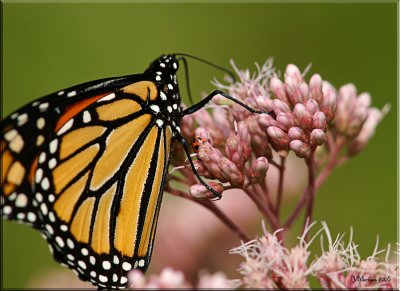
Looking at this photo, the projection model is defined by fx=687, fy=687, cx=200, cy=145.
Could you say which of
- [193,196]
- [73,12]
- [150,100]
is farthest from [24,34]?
[193,196]

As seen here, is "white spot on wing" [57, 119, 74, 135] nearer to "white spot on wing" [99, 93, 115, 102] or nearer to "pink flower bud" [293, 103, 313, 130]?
"white spot on wing" [99, 93, 115, 102]

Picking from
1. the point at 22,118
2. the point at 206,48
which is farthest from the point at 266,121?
the point at 206,48

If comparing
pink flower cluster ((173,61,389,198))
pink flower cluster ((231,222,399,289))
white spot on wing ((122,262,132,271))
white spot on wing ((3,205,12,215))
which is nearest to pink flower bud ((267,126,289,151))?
pink flower cluster ((173,61,389,198))

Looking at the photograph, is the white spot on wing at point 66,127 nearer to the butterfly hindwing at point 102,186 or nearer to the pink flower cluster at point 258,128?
the butterfly hindwing at point 102,186

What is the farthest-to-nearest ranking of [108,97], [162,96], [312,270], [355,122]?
1. [355,122]
2. [162,96]
3. [108,97]
4. [312,270]

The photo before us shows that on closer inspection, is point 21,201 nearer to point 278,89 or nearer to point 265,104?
point 265,104

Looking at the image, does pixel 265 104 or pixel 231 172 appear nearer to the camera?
pixel 231 172
